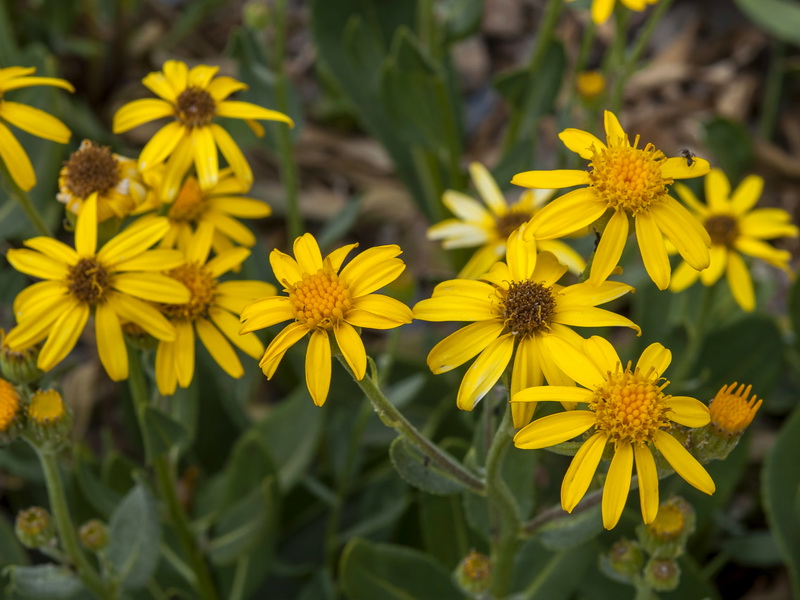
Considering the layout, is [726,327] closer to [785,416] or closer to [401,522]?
[785,416]

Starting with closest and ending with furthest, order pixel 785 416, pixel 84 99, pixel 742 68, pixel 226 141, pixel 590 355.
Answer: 1. pixel 590 355
2. pixel 226 141
3. pixel 785 416
4. pixel 84 99
5. pixel 742 68

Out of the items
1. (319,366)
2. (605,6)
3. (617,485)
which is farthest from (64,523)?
(605,6)

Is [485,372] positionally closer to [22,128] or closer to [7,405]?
[7,405]

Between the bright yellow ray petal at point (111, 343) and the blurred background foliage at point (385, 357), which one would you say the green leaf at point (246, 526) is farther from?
the bright yellow ray petal at point (111, 343)

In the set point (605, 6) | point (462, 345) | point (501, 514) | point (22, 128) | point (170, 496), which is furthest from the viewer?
point (605, 6)

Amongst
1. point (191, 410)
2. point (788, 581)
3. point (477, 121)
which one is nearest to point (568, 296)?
point (191, 410)

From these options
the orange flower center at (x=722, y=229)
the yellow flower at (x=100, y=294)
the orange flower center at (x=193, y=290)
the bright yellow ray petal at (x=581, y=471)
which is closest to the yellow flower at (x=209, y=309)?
the orange flower center at (x=193, y=290)

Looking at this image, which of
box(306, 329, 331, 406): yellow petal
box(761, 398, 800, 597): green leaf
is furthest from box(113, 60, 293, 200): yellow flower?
box(761, 398, 800, 597): green leaf
